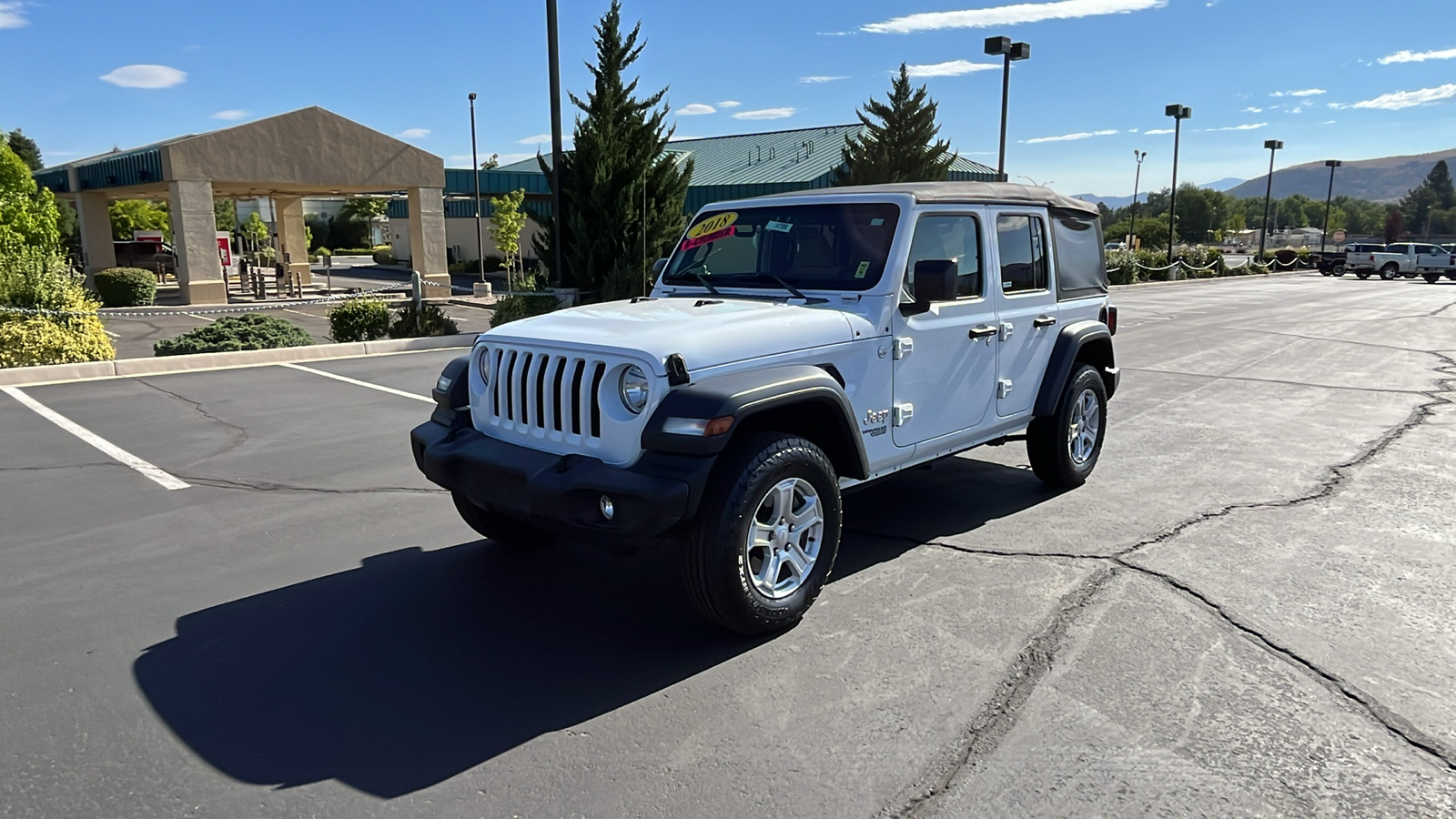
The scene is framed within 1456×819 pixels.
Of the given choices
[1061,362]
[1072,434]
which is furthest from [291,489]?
[1072,434]

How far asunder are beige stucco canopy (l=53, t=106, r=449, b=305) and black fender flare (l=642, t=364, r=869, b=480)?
23915 millimetres

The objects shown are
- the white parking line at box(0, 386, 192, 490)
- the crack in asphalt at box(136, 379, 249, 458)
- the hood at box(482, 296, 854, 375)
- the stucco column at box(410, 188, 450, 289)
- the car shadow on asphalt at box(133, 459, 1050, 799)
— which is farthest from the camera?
the stucco column at box(410, 188, 450, 289)

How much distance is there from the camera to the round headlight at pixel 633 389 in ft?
12.9

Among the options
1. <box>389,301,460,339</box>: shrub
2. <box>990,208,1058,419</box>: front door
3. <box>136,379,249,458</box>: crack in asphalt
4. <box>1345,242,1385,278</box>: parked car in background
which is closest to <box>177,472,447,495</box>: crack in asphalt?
<box>136,379,249,458</box>: crack in asphalt

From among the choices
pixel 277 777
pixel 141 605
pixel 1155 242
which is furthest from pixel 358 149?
pixel 1155 242

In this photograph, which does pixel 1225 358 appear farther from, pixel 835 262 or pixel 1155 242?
pixel 1155 242

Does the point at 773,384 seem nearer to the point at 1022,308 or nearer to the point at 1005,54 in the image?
the point at 1022,308

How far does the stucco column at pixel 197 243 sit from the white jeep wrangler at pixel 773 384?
891 inches

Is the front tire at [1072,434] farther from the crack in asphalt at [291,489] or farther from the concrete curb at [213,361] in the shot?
the concrete curb at [213,361]

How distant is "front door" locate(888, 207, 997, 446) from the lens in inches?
194

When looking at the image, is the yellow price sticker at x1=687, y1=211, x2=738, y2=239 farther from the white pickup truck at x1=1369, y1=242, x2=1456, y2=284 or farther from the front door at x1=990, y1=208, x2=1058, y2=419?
the white pickup truck at x1=1369, y1=242, x2=1456, y2=284

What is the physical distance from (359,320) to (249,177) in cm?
1317

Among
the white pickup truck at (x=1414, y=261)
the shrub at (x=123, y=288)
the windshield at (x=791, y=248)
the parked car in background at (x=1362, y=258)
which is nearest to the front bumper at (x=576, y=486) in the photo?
the windshield at (x=791, y=248)

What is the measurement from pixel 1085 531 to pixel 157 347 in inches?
453
